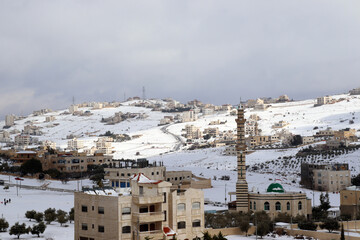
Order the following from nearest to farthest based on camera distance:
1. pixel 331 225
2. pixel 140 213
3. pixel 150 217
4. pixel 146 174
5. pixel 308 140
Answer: pixel 140 213
pixel 150 217
pixel 331 225
pixel 146 174
pixel 308 140

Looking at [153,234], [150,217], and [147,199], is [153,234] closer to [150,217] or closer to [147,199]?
[150,217]

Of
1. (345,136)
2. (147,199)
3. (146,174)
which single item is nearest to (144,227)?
(147,199)

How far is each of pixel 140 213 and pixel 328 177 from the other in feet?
149

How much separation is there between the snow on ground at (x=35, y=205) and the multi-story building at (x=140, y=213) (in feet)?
33.0

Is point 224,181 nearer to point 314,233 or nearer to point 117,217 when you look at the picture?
point 314,233

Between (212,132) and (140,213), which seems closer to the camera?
(140,213)

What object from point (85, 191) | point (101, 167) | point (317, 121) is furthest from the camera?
point (317, 121)

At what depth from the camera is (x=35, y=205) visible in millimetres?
58906

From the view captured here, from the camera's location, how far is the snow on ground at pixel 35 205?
43.4 m

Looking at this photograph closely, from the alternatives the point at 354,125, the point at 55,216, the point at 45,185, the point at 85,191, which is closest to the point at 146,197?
the point at 85,191

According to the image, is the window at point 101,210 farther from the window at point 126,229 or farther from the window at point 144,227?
the window at point 144,227

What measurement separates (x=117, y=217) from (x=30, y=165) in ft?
192

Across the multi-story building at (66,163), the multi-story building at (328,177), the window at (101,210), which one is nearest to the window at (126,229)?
the window at (101,210)

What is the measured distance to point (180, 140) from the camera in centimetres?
17462
